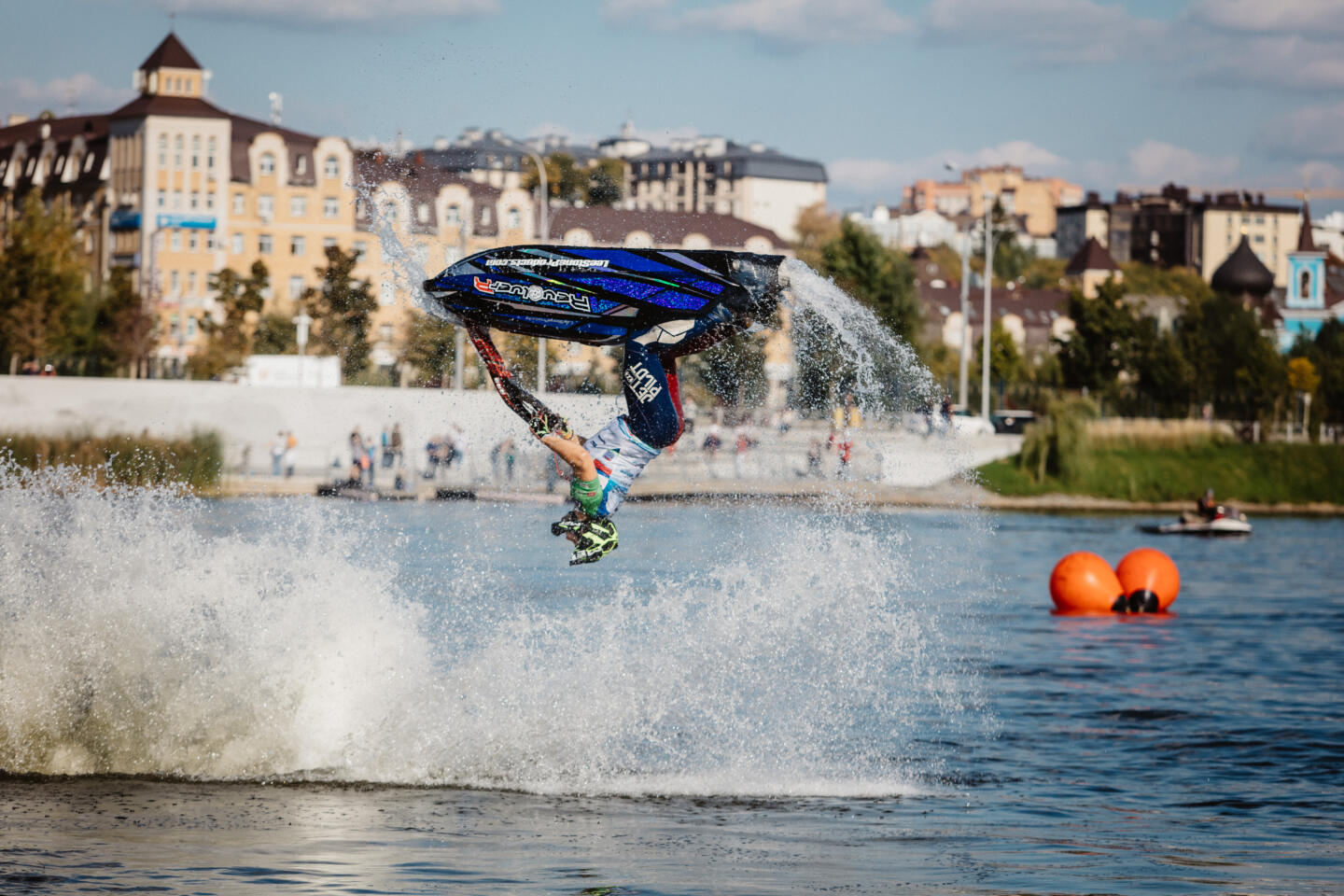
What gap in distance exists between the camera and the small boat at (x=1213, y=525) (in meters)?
45.9

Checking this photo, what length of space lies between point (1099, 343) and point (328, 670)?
67.2 m

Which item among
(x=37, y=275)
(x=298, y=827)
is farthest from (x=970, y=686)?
(x=37, y=275)

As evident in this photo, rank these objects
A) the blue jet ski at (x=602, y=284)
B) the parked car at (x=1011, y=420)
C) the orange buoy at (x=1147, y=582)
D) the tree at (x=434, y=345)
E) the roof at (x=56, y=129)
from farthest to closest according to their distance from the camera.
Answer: the roof at (x=56, y=129)
the parked car at (x=1011, y=420)
the orange buoy at (x=1147, y=582)
the tree at (x=434, y=345)
the blue jet ski at (x=602, y=284)

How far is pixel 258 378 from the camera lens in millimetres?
56500

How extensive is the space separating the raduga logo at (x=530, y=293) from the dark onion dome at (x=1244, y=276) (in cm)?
12935

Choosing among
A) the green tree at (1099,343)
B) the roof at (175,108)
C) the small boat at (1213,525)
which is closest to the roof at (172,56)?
the roof at (175,108)

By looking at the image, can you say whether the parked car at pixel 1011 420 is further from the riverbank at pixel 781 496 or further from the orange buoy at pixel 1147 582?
the orange buoy at pixel 1147 582

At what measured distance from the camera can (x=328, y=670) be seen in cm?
1473

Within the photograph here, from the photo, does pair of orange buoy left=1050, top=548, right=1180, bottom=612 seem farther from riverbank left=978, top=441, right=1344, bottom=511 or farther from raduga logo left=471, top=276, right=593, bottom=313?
riverbank left=978, top=441, right=1344, bottom=511

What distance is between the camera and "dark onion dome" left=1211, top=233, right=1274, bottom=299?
13300 cm

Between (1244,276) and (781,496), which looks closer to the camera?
(781,496)

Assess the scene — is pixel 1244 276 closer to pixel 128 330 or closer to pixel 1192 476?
pixel 1192 476

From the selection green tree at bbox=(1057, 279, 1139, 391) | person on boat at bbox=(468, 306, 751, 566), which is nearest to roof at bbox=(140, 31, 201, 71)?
green tree at bbox=(1057, 279, 1139, 391)

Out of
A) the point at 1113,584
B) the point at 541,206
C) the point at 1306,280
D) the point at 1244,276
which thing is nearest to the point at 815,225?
the point at 1244,276
